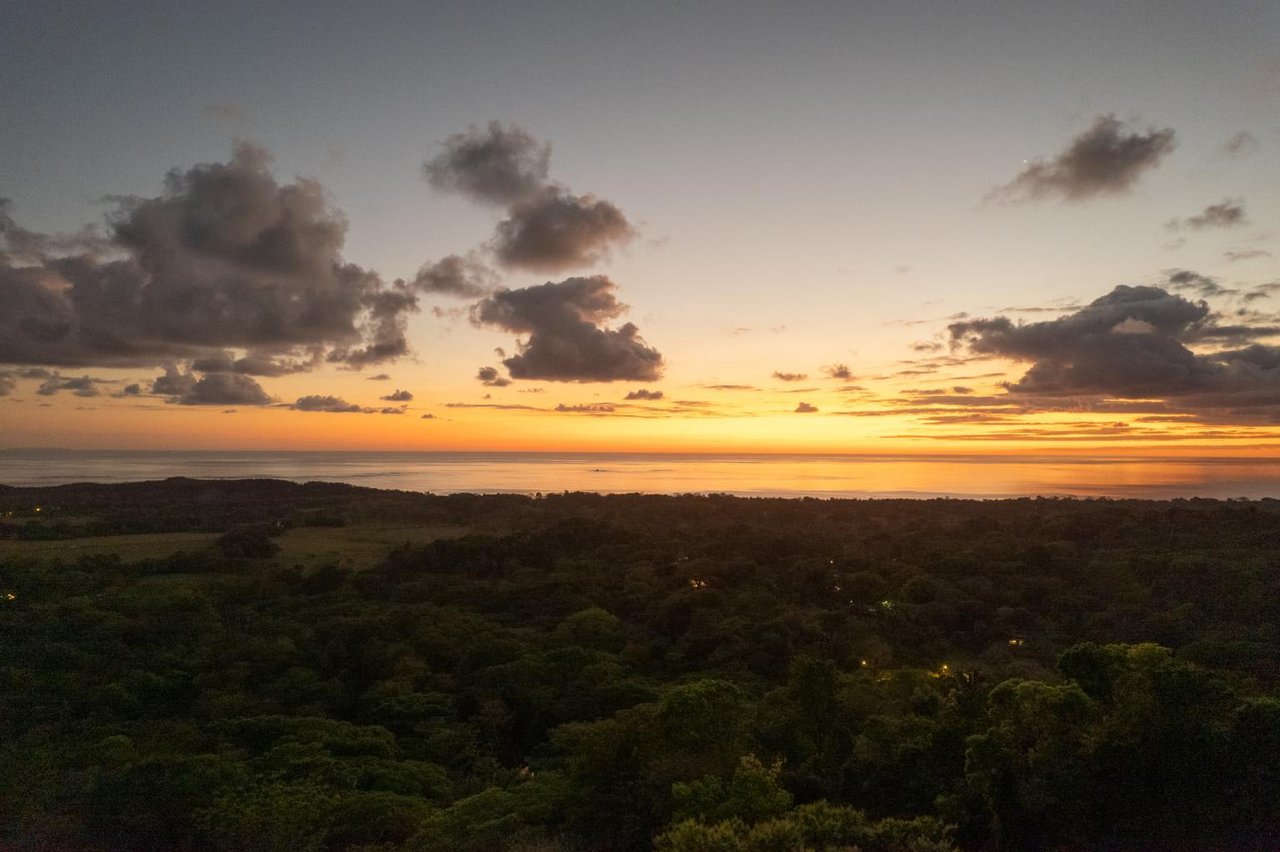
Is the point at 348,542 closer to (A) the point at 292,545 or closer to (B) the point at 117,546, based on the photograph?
(A) the point at 292,545

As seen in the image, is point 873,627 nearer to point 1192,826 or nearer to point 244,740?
point 1192,826

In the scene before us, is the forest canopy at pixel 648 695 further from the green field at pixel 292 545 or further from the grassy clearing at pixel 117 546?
the green field at pixel 292 545

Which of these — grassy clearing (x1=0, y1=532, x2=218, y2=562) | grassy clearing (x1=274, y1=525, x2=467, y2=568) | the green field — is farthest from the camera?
grassy clearing (x1=274, y1=525, x2=467, y2=568)

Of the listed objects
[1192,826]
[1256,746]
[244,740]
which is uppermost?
[1256,746]

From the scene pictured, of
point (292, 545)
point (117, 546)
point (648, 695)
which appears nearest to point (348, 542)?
point (292, 545)

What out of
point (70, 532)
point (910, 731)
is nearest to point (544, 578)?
point (910, 731)

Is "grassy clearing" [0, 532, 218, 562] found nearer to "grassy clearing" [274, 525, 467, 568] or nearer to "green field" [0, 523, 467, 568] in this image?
"green field" [0, 523, 467, 568]

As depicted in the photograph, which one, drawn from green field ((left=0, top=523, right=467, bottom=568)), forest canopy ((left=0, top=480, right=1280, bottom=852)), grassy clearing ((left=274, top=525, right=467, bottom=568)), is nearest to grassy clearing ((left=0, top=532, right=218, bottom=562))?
green field ((left=0, top=523, right=467, bottom=568))

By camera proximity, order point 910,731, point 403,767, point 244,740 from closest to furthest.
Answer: point 910,731, point 403,767, point 244,740
